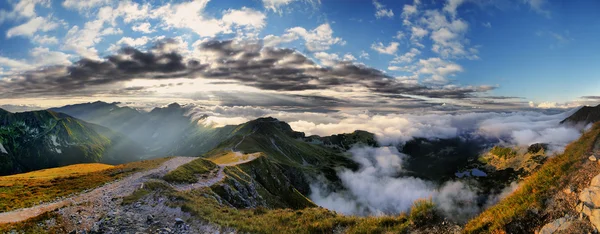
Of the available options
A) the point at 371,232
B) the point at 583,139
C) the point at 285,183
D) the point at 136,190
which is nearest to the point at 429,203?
the point at 371,232

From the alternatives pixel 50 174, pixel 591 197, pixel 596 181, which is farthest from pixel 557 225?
pixel 50 174

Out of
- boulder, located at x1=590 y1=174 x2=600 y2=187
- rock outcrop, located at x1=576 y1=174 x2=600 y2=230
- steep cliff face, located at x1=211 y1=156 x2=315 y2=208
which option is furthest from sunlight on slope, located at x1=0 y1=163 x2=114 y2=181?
boulder, located at x1=590 y1=174 x2=600 y2=187

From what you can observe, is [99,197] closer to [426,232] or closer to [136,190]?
[136,190]

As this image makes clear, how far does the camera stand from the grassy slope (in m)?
12.1

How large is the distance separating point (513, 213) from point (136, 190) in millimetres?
45268

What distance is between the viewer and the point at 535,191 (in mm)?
13008

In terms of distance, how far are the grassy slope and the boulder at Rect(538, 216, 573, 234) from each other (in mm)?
813

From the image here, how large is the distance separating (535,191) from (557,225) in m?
2.45

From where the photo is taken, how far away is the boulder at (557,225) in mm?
10719

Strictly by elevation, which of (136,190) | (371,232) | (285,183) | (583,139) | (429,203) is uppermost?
(583,139)

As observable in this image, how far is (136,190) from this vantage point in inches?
1565

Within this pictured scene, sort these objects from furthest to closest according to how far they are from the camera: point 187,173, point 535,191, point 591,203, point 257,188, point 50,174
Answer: point 257,188, point 50,174, point 187,173, point 535,191, point 591,203

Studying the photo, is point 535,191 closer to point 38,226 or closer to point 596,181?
point 596,181

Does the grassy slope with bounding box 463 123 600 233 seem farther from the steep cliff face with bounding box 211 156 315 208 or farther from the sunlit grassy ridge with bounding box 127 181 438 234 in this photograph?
the steep cliff face with bounding box 211 156 315 208
